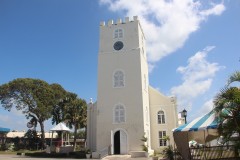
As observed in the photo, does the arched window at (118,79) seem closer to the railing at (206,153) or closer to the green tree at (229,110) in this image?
the railing at (206,153)

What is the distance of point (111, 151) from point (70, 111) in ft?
53.1

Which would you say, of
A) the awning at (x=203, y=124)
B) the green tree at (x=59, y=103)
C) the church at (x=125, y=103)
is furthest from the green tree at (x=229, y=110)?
the green tree at (x=59, y=103)

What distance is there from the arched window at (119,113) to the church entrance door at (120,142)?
1.13m

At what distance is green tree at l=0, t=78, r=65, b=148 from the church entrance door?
20070mm

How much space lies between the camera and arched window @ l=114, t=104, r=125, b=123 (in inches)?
1161

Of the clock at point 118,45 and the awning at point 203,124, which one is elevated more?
the clock at point 118,45

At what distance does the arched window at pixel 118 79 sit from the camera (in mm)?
30395

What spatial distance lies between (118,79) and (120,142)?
662 cm

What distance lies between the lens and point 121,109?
97.3ft

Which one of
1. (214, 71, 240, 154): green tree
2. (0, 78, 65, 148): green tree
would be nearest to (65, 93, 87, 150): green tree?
(0, 78, 65, 148): green tree

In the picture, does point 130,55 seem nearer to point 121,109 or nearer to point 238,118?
point 121,109

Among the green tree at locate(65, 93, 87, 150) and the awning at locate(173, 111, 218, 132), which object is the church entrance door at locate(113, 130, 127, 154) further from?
the awning at locate(173, 111, 218, 132)

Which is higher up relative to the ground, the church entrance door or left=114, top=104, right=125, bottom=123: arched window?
left=114, top=104, right=125, bottom=123: arched window

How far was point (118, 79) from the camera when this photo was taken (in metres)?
30.6
